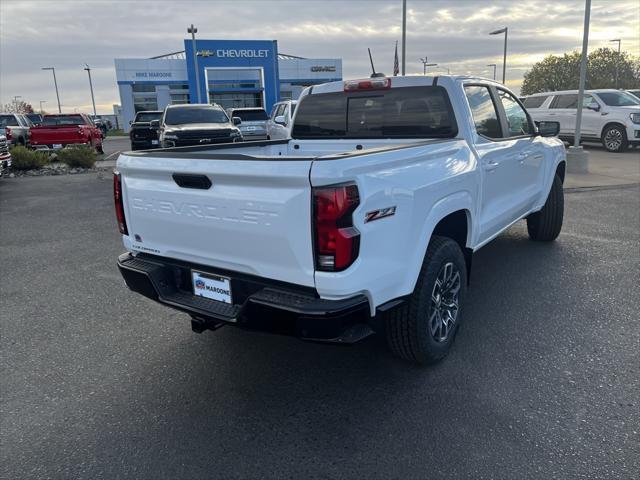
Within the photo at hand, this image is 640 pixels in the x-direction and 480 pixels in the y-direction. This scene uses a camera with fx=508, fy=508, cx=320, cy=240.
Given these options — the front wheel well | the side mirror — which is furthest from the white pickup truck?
the front wheel well

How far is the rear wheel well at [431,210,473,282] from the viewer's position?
3500 millimetres

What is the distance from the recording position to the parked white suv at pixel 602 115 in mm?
15742

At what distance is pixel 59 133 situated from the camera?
56.9 ft

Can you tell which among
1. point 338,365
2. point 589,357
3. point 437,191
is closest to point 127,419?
point 338,365

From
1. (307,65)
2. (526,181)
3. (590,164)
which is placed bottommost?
(590,164)

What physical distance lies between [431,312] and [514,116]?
2.67 meters

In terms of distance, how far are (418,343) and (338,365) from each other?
0.65 m

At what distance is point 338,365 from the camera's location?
3486 millimetres

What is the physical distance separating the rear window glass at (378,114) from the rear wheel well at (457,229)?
27.5 inches

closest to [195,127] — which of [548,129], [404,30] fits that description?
[404,30]

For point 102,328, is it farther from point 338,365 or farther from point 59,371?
point 338,365

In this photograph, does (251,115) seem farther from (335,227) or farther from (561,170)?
(335,227)

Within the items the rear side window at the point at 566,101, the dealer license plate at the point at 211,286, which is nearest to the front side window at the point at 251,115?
the rear side window at the point at 566,101

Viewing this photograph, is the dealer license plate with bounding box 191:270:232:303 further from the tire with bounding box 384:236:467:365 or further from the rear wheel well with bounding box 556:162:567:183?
the rear wheel well with bounding box 556:162:567:183
